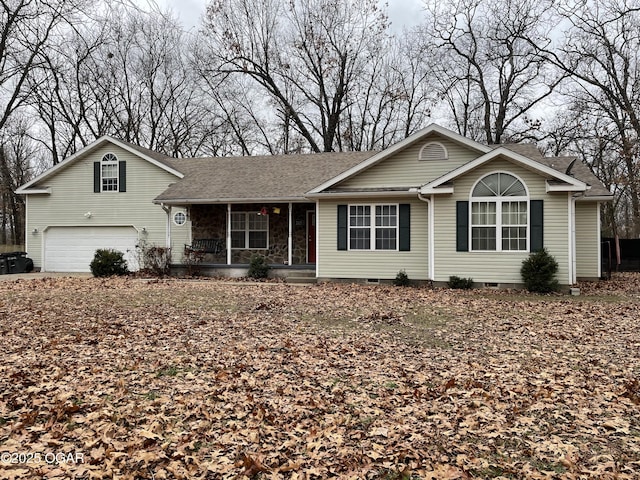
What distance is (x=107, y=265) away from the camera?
1650 cm

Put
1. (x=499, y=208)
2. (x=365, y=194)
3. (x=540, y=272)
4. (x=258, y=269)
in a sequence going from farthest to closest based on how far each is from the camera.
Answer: (x=258, y=269)
(x=365, y=194)
(x=499, y=208)
(x=540, y=272)

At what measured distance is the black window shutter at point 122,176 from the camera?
18734mm

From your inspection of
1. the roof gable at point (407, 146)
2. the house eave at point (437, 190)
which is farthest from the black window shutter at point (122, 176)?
the house eave at point (437, 190)

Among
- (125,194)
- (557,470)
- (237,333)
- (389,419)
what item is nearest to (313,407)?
(389,419)

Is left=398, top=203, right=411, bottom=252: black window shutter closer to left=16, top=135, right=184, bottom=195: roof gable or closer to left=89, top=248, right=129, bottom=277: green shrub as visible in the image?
left=16, top=135, right=184, bottom=195: roof gable

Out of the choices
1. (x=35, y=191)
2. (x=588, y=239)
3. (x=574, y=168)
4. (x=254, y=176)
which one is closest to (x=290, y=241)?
(x=254, y=176)

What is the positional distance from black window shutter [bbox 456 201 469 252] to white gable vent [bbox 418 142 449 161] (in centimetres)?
189

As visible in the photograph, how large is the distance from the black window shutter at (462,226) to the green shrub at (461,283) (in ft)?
2.64

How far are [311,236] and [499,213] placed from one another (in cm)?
719

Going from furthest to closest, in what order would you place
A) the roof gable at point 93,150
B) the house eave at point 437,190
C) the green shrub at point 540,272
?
the roof gable at point 93,150
the house eave at point 437,190
the green shrub at point 540,272

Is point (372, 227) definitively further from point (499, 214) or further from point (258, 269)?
point (258, 269)

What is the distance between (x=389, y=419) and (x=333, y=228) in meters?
10.8

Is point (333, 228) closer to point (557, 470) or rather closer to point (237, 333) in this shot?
point (237, 333)

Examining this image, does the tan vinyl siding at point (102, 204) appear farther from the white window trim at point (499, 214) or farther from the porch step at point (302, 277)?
the white window trim at point (499, 214)
